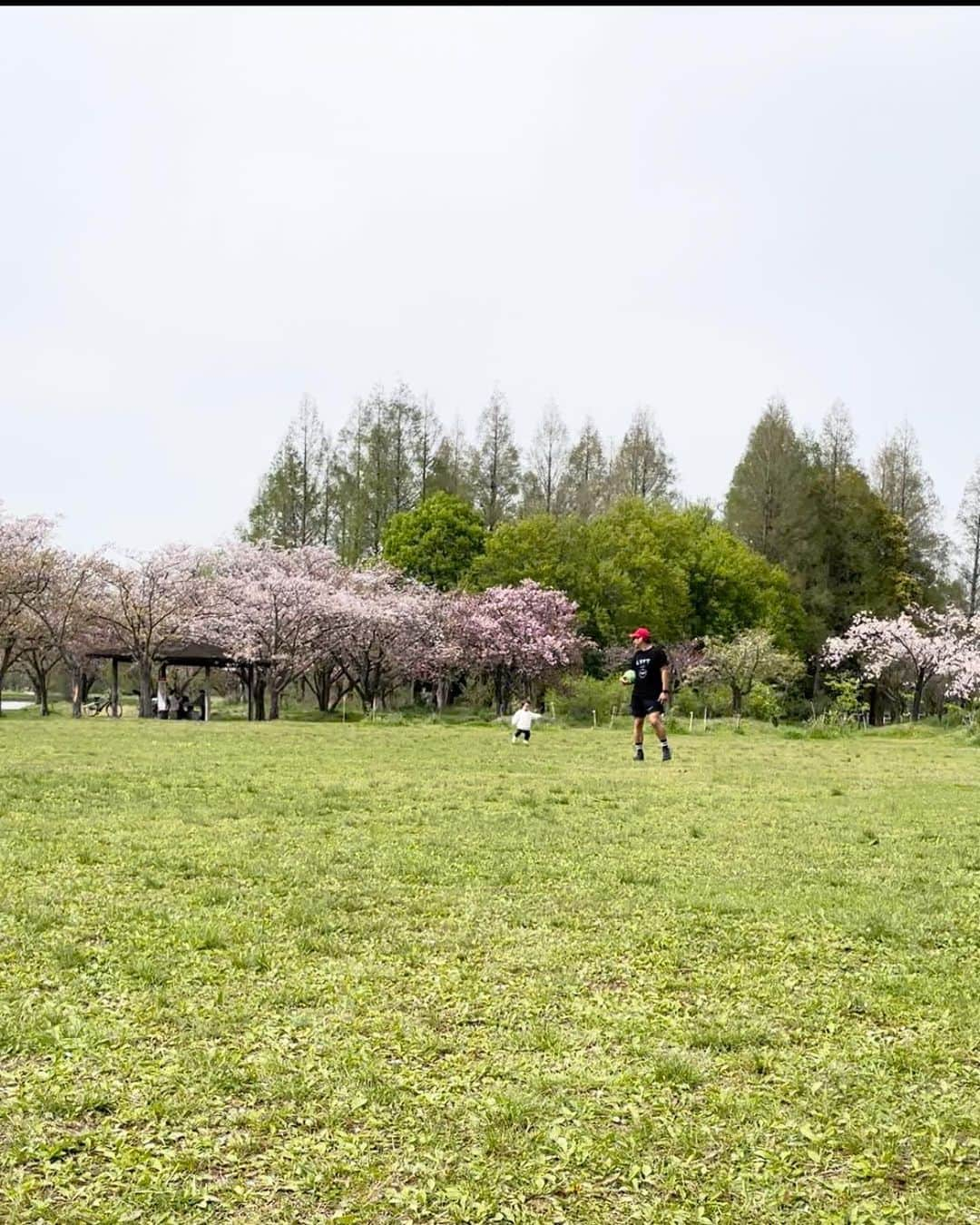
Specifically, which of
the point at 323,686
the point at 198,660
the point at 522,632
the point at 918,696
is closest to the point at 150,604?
the point at 198,660

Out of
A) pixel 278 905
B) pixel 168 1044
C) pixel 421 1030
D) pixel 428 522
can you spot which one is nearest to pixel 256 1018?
pixel 168 1044

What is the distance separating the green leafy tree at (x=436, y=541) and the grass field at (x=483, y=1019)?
33637mm

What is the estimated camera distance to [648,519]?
1661 inches

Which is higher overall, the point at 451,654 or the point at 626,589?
the point at 626,589

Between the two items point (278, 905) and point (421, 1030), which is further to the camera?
point (278, 905)

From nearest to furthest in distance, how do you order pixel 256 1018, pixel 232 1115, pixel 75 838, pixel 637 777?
pixel 232 1115 → pixel 256 1018 → pixel 75 838 → pixel 637 777

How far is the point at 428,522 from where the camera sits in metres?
42.5

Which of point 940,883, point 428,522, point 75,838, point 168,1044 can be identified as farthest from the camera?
point 428,522

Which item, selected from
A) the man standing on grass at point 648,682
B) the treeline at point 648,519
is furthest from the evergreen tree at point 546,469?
the man standing on grass at point 648,682

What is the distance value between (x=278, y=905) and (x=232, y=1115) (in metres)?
2.26

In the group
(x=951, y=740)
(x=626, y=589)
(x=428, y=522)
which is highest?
(x=428, y=522)

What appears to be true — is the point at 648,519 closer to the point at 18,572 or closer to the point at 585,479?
the point at 585,479

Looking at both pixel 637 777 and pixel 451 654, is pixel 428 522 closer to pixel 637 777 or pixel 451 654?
pixel 451 654

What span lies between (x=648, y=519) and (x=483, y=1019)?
39.4 metres
